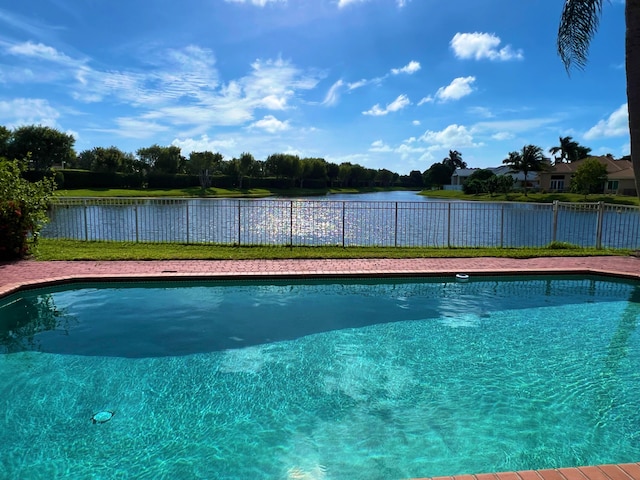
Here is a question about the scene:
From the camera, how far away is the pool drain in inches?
154

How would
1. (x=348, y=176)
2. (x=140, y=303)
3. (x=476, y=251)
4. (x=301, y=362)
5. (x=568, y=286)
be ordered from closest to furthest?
(x=301, y=362) → (x=140, y=303) → (x=568, y=286) → (x=476, y=251) → (x=348, y=176)

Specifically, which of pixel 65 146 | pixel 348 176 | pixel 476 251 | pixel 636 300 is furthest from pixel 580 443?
pixel 348 176

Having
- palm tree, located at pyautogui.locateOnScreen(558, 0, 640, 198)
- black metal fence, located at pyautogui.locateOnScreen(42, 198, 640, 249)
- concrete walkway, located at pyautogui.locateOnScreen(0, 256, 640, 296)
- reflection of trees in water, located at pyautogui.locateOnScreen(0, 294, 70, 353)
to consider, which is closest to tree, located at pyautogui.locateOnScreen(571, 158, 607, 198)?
black metal fence, located at pyautogui.locateOnScreen(42, 198, 640, 249)

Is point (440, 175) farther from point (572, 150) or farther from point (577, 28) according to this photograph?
point (577, 28)

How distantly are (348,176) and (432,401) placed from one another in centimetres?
8985

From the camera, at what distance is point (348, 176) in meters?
92.8

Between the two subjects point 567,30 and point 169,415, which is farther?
point 567,30

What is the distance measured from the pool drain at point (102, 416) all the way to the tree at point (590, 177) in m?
48.3

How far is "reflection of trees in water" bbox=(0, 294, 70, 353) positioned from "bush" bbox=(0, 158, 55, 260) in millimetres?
3071

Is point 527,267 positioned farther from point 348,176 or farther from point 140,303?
point 348,176

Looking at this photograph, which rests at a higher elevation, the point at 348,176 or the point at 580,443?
the point at 348,176

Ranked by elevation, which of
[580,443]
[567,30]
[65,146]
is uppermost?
[65,146]

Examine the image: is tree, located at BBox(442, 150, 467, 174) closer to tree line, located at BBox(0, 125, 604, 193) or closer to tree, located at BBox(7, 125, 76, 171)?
tree line, located at BBox(0, 125, 604, 193)

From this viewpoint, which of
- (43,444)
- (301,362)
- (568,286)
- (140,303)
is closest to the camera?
(43,444)
